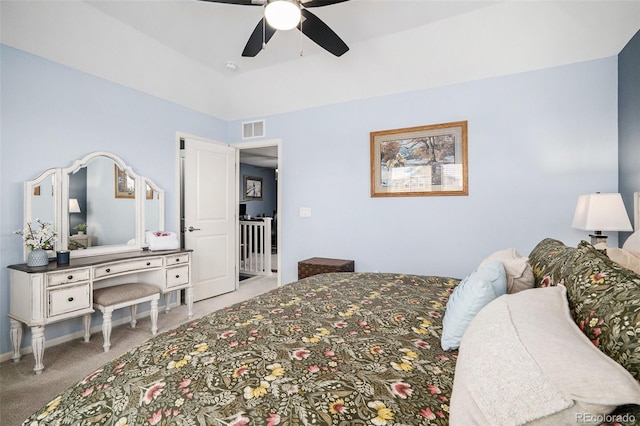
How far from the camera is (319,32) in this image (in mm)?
2430

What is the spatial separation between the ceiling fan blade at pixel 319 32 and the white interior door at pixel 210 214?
7.60ft

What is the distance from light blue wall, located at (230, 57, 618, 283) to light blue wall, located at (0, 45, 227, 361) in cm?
161

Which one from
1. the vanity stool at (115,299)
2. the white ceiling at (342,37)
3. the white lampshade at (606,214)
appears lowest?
the vanity stool at (115,299)

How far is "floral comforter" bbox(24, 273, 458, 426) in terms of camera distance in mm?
808

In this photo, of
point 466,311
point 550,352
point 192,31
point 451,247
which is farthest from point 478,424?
point 192,31

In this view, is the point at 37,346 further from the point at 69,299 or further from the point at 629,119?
the point at 629,119

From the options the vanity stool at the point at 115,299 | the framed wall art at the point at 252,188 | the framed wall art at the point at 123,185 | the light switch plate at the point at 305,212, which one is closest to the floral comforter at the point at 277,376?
the vanity stool at the point at 115,299

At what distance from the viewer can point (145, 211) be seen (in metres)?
3.56

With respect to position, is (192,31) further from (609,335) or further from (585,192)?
(585,192)

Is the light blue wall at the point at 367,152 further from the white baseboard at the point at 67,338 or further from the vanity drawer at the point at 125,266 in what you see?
the vanity drawer at the point at 125,266

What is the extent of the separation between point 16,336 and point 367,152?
12.2ft

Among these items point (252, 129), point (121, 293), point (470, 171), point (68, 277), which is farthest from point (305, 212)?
point (68, 277)

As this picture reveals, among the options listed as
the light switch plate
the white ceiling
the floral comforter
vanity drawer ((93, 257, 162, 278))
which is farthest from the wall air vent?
the floral comforter

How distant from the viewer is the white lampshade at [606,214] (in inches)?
89.5
